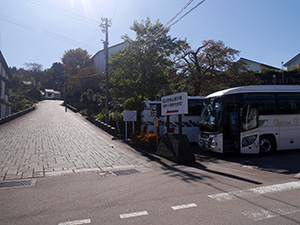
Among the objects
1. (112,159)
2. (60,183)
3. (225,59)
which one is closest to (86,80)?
(225,59)

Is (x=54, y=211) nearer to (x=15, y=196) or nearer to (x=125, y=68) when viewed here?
(x=15, y=196)

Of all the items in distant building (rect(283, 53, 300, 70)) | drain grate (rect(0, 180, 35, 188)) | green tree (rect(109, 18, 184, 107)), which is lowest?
drain grate (rect(0, 180, 35, 188))

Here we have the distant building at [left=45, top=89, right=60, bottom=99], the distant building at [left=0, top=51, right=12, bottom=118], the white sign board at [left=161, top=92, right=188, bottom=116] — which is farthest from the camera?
the distant building at [left=45, top=89, right=60, bottom=99]

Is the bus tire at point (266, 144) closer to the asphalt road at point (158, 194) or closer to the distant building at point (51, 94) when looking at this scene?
the asphalt road at point (158, 194)

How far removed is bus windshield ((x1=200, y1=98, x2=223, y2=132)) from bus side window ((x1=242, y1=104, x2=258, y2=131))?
3.63ft

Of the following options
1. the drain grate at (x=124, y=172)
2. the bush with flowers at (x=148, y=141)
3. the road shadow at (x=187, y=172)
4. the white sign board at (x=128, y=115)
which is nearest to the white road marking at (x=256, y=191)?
the road shadow at (x=187, y=172)

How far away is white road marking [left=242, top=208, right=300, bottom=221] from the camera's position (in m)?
4.41

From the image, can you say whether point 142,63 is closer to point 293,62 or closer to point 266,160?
point 266,160

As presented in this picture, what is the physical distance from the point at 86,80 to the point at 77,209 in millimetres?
47376

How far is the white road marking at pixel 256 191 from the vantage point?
563 cm

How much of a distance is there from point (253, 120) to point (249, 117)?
26 cm

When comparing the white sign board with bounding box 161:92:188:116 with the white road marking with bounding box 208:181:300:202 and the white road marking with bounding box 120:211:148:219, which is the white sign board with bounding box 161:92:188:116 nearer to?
the white road marking with bounding box 208:181:300:202

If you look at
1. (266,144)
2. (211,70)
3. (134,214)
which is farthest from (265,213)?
(211,70)

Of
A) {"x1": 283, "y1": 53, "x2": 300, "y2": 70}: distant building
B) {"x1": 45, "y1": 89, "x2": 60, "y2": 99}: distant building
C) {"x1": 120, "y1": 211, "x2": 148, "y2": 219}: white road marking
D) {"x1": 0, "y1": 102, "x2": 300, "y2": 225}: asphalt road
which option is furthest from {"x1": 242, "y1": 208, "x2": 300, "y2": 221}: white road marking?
{"x1": 45, "y1": 89, "x2": 60, "y2": 99}: distant building
